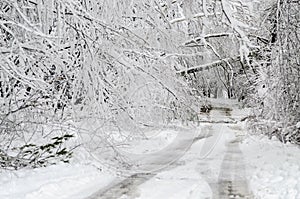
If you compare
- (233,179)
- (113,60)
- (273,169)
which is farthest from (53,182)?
(273,169)

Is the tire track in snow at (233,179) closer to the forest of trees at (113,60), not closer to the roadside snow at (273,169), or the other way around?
the roadside snow at (273,169)

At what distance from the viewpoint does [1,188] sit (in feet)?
28.3

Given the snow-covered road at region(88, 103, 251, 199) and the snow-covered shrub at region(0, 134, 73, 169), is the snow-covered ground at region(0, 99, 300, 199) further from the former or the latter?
the snow-covered shrub at region(0, 134, 73, 169)

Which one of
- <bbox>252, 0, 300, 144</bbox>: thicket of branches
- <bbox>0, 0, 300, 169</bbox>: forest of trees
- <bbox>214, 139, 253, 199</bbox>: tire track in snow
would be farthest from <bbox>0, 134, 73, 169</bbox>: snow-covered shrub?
<bbox>252, 0, 300, 144</bbox>: thicket of branches

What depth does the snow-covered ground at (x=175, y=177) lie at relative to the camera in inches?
356

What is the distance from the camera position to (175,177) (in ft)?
36.4

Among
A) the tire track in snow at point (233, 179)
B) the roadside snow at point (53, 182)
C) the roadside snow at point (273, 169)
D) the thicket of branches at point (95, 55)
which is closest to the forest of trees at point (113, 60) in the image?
the thicket of branches at point (95, 55)

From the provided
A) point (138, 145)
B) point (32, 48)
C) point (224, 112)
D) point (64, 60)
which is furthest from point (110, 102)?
point (224, 112)

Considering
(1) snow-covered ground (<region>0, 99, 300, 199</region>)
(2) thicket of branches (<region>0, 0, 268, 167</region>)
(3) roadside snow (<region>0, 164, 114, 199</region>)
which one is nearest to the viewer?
(2) thicket of branches (<region>0, 0, 268, 167</region>)

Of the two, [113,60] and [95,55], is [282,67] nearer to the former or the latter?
[113,60]

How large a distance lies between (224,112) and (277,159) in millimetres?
28101

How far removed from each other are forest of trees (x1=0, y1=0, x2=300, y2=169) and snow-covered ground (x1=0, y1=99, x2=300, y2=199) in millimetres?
877

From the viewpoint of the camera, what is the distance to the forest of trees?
580cm

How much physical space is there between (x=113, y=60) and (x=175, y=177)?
186 inches
